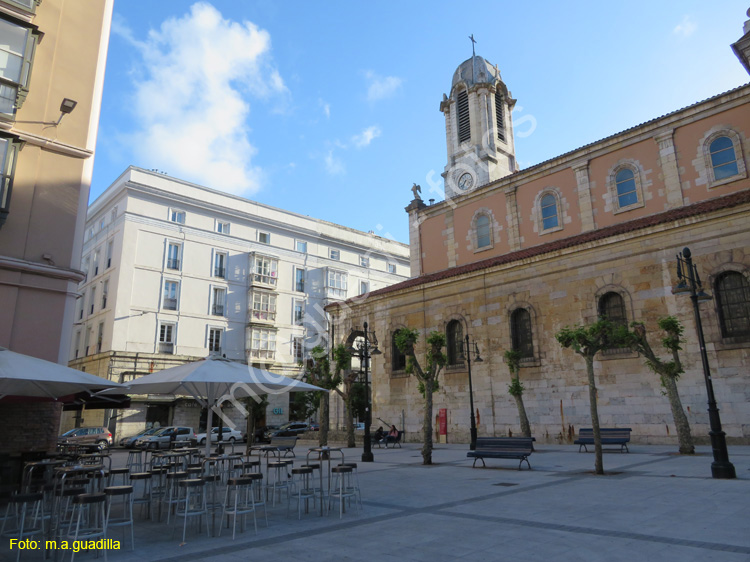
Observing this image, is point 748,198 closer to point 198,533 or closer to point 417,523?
point 417,523

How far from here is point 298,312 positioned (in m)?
45.9

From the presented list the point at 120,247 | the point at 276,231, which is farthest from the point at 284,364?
the point at 120,247

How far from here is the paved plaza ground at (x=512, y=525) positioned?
6.42 metres

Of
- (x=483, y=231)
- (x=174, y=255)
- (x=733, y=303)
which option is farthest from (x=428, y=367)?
(x=174, y=255)

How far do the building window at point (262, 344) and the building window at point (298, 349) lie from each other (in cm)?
219

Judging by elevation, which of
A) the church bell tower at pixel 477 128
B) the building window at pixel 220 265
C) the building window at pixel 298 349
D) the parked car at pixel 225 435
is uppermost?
the church bell tower at pixel 477 128

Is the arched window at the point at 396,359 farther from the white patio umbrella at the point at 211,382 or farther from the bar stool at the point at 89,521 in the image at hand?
the bar stool at the point at 89,521

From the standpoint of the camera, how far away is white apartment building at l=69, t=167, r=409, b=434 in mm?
36469

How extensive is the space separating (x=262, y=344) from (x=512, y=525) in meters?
36.8

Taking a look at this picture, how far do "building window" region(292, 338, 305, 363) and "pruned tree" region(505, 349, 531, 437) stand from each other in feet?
80.3

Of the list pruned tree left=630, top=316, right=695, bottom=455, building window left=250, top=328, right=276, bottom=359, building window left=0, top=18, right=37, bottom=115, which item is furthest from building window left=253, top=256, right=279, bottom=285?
pruned tree left=630, top=316, right=695, bottom=455

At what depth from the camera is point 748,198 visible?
61.1ft

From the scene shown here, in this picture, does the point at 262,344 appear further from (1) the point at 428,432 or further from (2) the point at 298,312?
(1) the point at 428,432

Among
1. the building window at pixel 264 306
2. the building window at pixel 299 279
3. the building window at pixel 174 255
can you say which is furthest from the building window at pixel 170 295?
the building window at pixel 299 279
